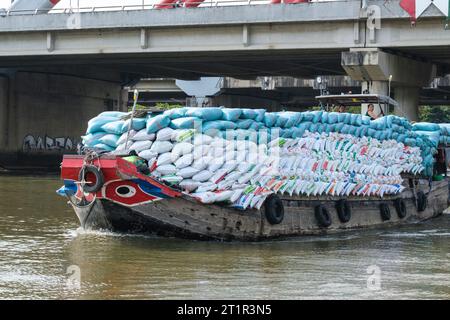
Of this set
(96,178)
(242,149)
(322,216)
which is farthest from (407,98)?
(96,178)

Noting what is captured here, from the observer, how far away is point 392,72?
35.1 metres

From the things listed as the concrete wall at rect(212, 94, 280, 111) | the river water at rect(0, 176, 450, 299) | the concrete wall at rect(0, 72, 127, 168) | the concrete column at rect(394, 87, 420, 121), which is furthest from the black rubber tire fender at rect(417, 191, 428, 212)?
the concrete wall at rect(212, 94, 280, 111)

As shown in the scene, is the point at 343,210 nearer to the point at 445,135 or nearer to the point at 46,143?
the point at 445,135

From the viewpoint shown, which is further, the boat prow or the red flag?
the red flag

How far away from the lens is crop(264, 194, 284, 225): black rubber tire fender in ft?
53.3

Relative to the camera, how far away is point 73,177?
1552 centimetres

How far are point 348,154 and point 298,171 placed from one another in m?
1.78

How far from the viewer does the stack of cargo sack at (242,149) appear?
1527 cm

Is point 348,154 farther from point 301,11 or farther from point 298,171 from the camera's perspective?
point 301,11

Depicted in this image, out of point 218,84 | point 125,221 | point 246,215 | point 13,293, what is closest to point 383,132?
point 246,215

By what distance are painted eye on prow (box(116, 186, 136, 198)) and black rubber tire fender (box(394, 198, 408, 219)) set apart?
7.52 metres

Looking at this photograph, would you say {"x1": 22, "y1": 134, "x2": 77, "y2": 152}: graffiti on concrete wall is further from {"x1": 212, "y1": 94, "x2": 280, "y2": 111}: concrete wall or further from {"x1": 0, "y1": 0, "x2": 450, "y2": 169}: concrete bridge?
{"x1": 212, "y1": 94, "x2": 280, "y2": 111}: concrete wall

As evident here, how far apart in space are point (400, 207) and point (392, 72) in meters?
14.9

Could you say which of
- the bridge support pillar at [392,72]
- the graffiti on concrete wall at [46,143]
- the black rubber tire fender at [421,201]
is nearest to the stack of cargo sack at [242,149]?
the black rubber tire fender at [421,201]
